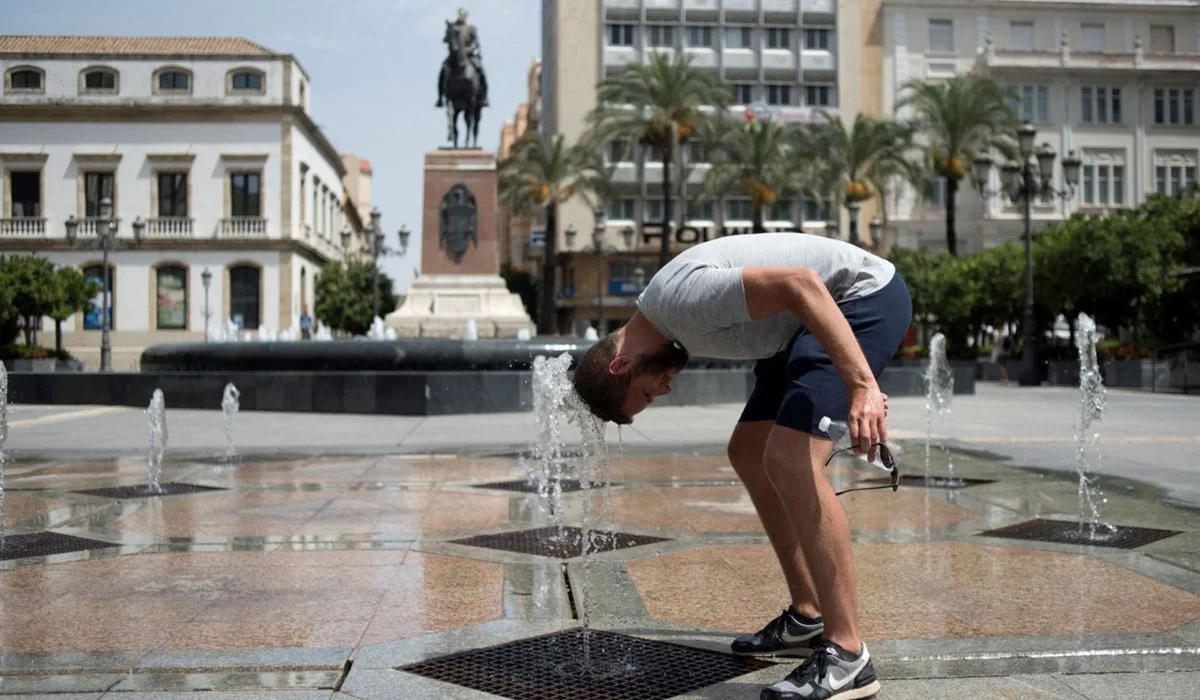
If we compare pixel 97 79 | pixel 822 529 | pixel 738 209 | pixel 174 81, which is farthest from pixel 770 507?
pixel 738 209

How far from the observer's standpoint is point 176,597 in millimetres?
4762

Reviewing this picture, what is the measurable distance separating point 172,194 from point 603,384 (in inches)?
2181

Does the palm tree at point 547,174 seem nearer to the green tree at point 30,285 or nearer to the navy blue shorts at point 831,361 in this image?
the green tree at point 30,285

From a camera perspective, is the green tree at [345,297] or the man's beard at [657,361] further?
the green tree at [345,297]

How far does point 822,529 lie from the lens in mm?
3318

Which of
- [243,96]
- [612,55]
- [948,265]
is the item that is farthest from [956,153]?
[243,96]

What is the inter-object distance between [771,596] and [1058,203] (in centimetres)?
6304

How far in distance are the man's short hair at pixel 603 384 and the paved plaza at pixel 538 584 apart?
761 millimetres

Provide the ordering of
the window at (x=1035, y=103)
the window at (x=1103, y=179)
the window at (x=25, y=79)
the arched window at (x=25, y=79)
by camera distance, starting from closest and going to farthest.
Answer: the arched window at (x=25, y=79)
the window at (x=25, y=79)
the window at (x=1035, y=103)
the window at (x=1103, y=179)

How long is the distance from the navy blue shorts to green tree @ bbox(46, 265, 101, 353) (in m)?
42.6

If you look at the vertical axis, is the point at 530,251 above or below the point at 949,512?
above

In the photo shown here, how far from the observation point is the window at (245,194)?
5603cm

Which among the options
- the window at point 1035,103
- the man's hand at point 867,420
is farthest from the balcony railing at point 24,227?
the man's hand at point 867,420

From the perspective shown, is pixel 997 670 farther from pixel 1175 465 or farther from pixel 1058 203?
pixel 1058 203
